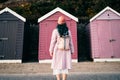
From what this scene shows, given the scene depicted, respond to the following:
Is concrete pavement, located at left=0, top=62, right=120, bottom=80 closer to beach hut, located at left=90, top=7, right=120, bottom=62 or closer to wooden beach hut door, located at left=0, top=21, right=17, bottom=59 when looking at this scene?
wooden beach hut door, located at left=0, top=21, right=17, bottom=59

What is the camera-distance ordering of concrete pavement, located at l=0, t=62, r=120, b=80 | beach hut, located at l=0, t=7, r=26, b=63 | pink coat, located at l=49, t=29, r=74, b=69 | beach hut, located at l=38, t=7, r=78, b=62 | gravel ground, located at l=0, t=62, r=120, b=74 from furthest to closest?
beach hut, located at l=38, t=7, r=78, b=62 → beach hut, located at l=0, t=7, r=26, b=63 → gravel ground, located at l=0, t=62, r=120, b=74 → concrete pavement, located at l=0, t=62, r=120, b=80 → pink coat, located at l=49, t=29, r=74, b=69

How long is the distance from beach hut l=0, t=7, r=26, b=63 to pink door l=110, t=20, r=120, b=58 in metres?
6.06

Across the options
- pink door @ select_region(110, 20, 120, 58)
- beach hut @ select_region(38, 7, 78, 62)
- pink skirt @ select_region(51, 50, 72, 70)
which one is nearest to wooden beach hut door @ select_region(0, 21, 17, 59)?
beach hut @ select_region(38, 7, 78, 62)

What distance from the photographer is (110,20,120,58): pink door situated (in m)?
13.5

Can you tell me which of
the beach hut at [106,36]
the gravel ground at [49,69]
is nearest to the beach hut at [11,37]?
the gravel ground at [49,69]

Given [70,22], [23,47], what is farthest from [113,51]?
[23,47]

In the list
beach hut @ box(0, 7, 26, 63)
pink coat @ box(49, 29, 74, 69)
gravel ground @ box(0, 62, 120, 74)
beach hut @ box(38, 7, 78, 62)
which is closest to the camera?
pink coat @ box(49, 29, 74, 69)

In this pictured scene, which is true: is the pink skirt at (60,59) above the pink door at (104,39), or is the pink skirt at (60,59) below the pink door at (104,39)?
below

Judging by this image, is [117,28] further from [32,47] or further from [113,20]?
[32,47]

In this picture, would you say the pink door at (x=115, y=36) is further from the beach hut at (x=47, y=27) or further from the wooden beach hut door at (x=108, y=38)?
the beach hut at (x=47, y=27)

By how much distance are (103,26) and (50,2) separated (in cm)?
1190

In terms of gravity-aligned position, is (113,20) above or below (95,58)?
above

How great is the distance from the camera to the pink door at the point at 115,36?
13.5 m

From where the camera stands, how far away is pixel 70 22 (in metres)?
13.9
